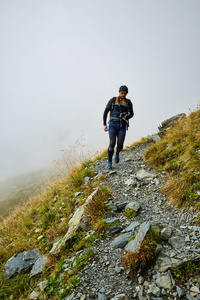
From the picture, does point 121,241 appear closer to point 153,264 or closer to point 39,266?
point 153,264

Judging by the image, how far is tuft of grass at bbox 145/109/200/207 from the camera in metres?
4.24

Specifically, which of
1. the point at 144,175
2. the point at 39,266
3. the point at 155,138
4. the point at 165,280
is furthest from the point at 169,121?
the point at 39,266

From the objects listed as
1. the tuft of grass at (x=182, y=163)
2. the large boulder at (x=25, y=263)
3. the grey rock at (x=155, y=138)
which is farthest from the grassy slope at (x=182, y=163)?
the large boulder at (x=25, y=263)

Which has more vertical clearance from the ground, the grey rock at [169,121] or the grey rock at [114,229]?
the grey rock at [169,121]

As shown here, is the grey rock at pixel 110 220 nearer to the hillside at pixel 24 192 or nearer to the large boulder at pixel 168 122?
the hillside at pixel 24 192

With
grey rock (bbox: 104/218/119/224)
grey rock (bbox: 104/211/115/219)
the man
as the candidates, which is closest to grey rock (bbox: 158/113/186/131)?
the man

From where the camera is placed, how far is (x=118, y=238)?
12.1 ft

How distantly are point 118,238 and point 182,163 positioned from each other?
136 inches

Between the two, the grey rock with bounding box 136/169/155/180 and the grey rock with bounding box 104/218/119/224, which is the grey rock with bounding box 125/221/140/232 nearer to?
the grey rock with bounding box 104/218/119/224

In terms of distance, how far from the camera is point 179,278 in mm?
2531

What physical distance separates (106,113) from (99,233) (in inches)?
206

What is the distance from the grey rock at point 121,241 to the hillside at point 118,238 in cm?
2

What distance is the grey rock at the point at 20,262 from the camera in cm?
450

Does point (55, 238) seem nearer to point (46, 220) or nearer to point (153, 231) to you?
point (46, 220)
